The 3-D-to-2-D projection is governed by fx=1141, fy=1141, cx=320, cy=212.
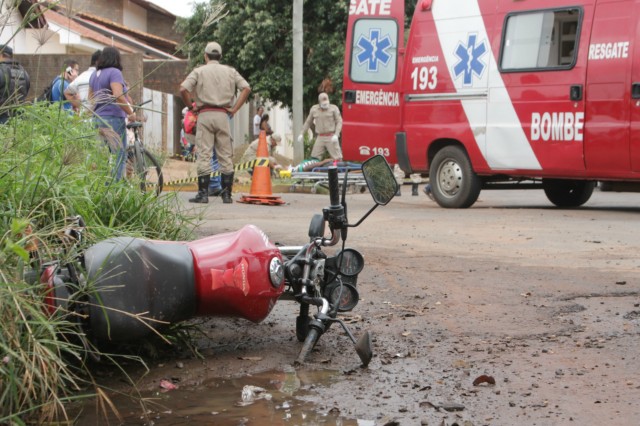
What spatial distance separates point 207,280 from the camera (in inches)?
176

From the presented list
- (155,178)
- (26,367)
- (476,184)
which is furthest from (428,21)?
(26,367)

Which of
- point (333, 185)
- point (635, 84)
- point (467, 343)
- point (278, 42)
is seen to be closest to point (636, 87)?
point (635, 84)

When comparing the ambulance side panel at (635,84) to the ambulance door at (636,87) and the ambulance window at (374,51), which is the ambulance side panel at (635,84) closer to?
the ambulance door at (636,87)

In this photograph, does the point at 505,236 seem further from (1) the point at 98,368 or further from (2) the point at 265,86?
(2) the point at 265,86

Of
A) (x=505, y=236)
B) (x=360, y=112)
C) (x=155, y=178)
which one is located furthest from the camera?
(x=360, y=112)

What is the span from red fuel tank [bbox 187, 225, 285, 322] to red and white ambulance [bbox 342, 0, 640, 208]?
25.4 ft

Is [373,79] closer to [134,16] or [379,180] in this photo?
[379,180]

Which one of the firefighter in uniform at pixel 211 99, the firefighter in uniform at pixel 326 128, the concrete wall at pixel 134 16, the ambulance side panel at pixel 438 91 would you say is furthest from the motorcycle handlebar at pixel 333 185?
the concrete wall at pixel 134 16

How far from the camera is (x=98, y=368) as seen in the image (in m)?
4.55

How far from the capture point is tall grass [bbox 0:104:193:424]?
139 inches

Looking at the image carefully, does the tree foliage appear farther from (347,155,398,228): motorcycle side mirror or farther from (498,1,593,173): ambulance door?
(347,155,398,228): motorcycle side mirror

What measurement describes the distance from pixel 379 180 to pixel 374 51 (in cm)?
955

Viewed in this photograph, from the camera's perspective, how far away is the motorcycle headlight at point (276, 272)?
4.62 metres

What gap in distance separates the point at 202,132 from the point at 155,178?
23.0 feet
